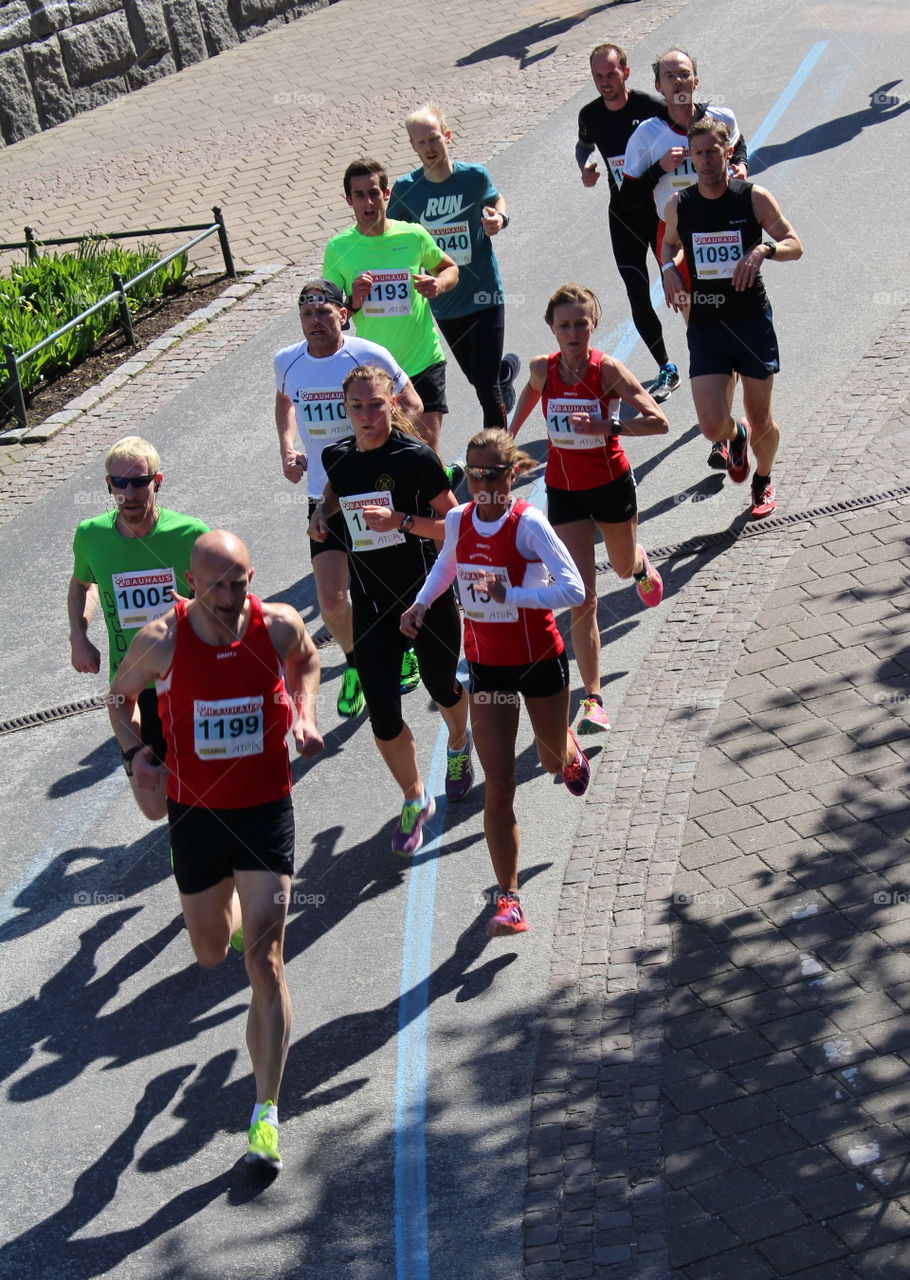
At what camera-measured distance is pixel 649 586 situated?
9.25 meters

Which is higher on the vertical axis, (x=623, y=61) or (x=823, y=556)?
(x=623, y=61)

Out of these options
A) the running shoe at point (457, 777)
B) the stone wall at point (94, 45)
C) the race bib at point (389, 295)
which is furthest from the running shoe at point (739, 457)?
the stone wall at point (94, 45)

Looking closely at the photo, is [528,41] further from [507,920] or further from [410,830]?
[507,920]

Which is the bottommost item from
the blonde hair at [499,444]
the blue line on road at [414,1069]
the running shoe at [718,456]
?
the blue line on road at [414,1069]

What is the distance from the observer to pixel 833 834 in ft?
23.6

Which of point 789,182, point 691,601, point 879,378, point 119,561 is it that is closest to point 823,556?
point 691,601

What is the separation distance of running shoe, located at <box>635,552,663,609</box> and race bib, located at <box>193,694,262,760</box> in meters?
3.53

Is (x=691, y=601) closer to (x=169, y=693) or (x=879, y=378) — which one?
(x=879, y=378)

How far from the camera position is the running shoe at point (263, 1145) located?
5961 millimetres

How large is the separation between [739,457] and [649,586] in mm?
1655

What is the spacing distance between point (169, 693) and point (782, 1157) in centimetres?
279

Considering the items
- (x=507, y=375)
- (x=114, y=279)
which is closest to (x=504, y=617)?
(x=507, y=375)

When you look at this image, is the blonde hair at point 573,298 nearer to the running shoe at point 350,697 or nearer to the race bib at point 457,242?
the running shoe at point 350,697

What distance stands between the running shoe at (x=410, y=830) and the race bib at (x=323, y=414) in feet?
6.89
